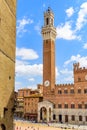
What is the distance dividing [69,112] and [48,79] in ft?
34.2

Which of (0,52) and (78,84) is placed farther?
(78,84)

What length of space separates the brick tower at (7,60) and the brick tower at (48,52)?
167ft

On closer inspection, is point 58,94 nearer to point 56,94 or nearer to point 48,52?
point 56,94

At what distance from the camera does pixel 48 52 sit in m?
69.3

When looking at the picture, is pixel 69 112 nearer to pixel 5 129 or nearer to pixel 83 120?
pixel 83 120

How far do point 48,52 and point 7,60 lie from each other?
177ft

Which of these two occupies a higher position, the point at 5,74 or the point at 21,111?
the point at 5,74

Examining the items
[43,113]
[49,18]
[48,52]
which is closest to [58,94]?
[43,113]

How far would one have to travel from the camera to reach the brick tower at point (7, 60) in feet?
47.5

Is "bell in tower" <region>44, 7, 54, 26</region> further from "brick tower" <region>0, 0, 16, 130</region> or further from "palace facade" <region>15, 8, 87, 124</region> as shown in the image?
"brick tower" <region>0, 0, 16, 130</region>

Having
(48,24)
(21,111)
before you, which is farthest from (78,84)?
(21,111)

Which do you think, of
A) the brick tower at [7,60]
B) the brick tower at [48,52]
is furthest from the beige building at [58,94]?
the brick tower at [7,60]

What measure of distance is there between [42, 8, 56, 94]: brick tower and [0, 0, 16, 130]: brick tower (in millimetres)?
50950

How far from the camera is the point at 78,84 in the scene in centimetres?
6334
